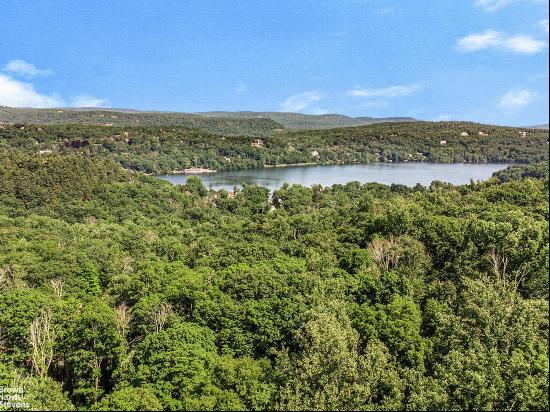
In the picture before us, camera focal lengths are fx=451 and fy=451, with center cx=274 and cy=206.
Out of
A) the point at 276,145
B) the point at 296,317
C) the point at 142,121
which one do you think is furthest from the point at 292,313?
the point at 142,121

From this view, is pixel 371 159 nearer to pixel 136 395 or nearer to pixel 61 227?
pixel 61 227

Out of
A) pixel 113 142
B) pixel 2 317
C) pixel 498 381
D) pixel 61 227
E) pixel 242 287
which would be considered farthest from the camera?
pixel 113 142

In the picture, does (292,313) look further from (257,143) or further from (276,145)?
(257,143)

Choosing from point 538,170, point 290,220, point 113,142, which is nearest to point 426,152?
point 538,170

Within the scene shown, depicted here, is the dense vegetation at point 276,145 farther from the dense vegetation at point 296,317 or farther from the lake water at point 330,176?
the dense vegetation at point 296,317

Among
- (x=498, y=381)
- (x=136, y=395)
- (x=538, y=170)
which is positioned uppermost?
(x=538, y=170)

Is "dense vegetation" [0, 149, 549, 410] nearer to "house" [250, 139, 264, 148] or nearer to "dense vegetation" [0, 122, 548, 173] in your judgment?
"dense vegetation" [0, 122, 548, 173]

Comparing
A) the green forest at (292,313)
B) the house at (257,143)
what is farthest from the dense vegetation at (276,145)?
the green forest at (292,313)
